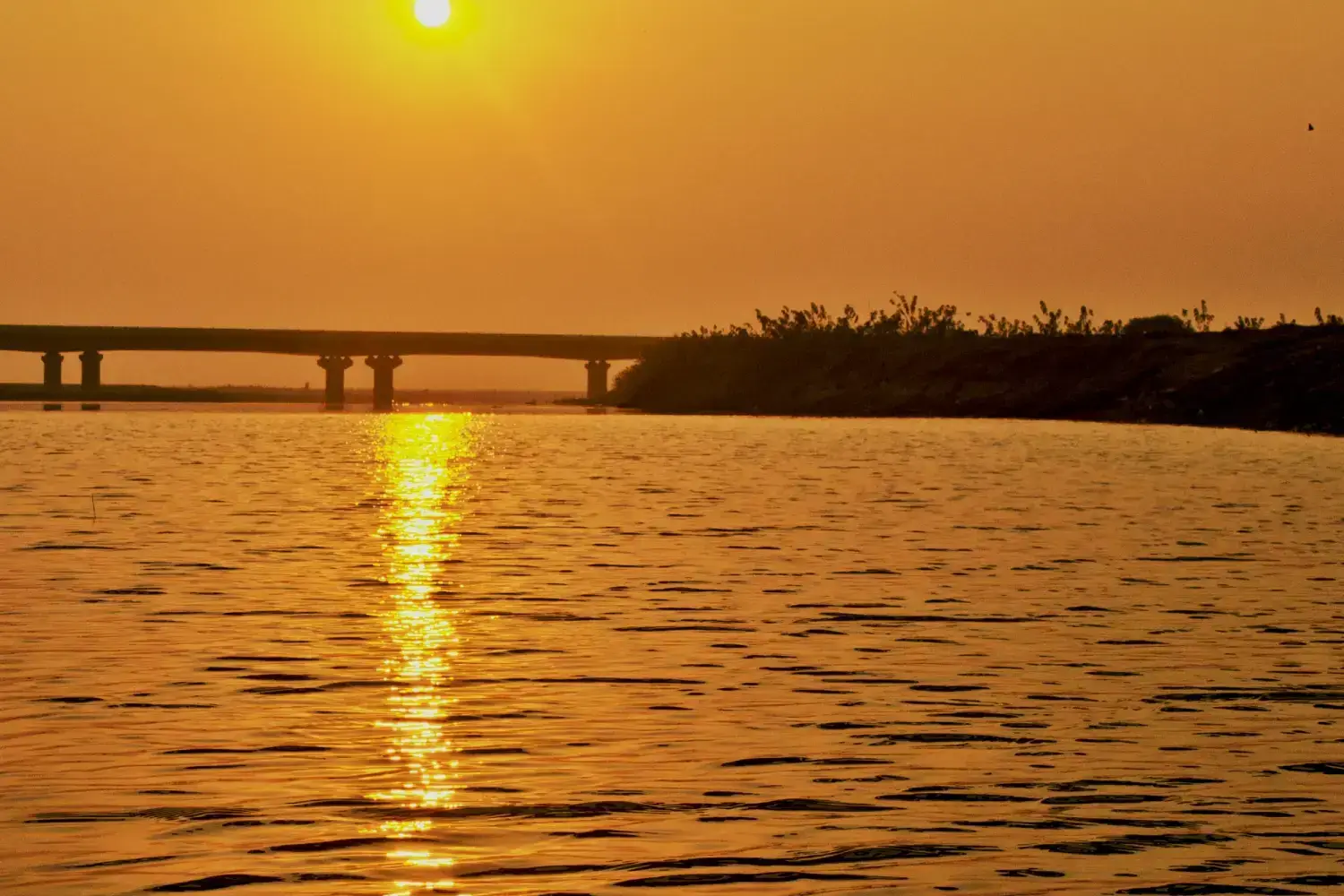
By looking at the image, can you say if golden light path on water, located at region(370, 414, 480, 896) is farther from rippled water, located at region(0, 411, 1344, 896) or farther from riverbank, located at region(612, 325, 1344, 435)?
riverbank, located at region(612, 325, 1344, 435)

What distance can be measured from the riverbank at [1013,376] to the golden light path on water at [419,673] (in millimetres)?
79263

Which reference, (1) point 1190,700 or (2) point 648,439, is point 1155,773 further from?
(2) point 648,439

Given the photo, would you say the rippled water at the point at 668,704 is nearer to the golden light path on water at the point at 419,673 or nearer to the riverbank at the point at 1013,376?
the golden light path on water at the point at 419,673

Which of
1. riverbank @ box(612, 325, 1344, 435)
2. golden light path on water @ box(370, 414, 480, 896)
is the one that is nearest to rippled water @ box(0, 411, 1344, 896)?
golden light path on water @ box(370, 414, 480, 896)

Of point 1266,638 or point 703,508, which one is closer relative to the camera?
point 1266,638

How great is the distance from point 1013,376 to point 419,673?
452 feet

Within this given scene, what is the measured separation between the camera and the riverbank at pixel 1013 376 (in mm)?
125875

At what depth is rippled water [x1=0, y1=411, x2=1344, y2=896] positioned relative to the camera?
487 inches

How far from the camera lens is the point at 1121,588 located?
2745 centimetres

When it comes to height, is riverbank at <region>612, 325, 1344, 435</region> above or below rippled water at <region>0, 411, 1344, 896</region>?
above

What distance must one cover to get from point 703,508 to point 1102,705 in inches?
1069

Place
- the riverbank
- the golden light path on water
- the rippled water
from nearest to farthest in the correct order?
the rippled water → the golden light path on water → the riverbank

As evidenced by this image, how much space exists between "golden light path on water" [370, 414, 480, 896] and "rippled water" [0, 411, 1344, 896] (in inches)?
2.1

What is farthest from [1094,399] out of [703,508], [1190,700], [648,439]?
[1190,700]
